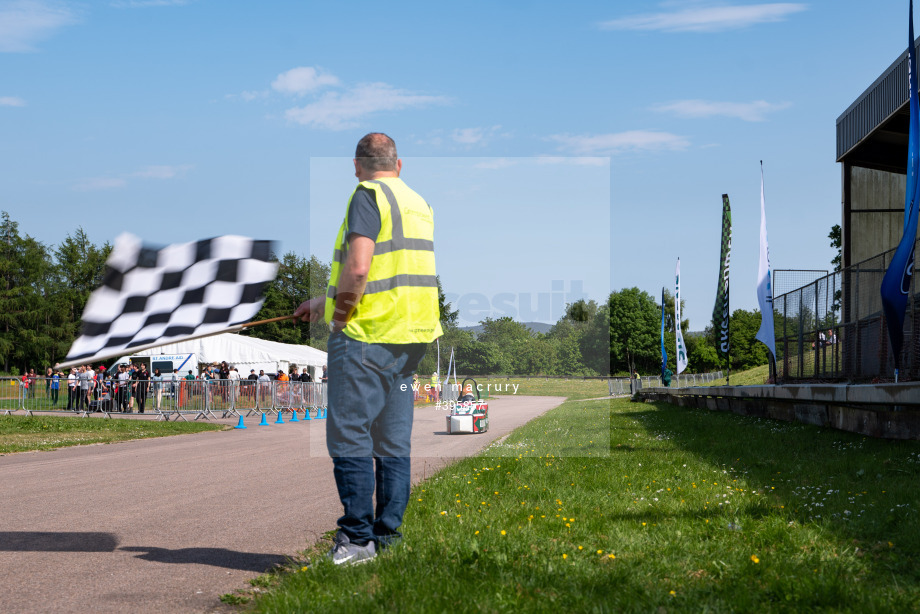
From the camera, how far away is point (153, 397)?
25.7 m

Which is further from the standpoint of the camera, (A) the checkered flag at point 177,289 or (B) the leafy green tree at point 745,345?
(B) the leafy green tree at point 745,345

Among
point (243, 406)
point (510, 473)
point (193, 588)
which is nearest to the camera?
point (193, 588)

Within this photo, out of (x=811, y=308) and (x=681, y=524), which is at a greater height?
(x=811, y=308)

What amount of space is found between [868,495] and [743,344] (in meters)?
105

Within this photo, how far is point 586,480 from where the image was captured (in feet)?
22.9

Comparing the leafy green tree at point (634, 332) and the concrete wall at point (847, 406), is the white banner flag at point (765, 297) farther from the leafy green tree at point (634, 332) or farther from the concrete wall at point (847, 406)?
the leafy green tree at point (634, 332)

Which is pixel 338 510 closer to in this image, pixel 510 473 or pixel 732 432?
pixel 510 473

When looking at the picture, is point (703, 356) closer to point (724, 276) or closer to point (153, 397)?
point (724, 276)

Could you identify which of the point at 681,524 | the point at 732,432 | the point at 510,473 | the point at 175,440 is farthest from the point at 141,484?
the point at 732,432

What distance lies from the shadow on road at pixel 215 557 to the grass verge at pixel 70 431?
9.15m

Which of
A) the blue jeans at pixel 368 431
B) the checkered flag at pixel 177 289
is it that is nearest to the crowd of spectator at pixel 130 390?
the checkered flag at pixel 177 289

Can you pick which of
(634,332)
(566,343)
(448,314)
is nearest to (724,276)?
(566,343)

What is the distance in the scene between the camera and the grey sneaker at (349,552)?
3889 millimetres

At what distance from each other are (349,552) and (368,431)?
602 mm
